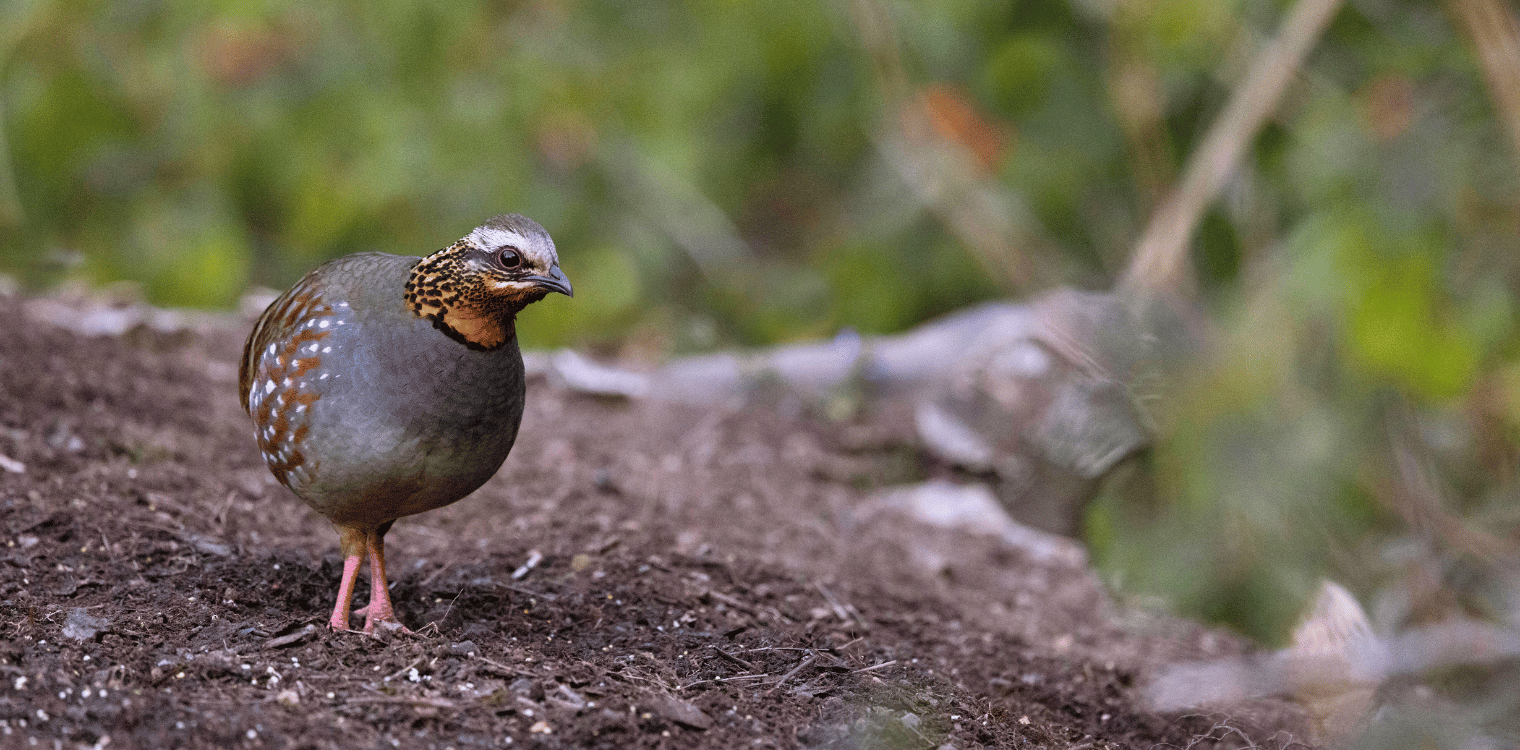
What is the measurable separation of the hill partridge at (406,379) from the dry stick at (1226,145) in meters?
2.29

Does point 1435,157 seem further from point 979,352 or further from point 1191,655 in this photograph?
point 979,352

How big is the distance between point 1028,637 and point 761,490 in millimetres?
1249

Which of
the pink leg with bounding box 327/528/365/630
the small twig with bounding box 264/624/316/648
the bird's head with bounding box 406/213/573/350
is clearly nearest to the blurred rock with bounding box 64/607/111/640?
the small twig with bounding box 264/624/316/648

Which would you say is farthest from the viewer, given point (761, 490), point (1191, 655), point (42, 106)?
point (42, 106)

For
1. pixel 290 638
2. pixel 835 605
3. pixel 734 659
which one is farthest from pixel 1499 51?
pixel 290 638

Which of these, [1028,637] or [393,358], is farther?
[1028,637]

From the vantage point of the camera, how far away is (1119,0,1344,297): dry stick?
4.49m

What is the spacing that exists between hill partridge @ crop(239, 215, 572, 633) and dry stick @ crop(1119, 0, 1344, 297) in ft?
7.50

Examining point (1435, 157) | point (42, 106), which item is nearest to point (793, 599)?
point (1435, 157)

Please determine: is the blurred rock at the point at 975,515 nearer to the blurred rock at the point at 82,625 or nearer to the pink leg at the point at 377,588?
the pink leg at the point at 377,588

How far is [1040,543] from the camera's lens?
4918 mm

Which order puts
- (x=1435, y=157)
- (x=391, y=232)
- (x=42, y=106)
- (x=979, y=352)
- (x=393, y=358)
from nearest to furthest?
1. (x=393, y=358)
2. (x=1435, y=157)
3. (x=979, y=352)
4. (x=42, y=106)
5. (x=391, y=232)

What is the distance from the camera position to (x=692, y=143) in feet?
21.6

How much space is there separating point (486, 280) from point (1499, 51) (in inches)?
117
